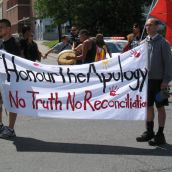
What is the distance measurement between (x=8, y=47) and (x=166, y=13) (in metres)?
2.96

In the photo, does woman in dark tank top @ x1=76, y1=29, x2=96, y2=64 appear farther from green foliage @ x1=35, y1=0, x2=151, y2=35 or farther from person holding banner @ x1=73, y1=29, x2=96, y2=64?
green foliage @ x1=35, y1=0, x2=151, y2=35

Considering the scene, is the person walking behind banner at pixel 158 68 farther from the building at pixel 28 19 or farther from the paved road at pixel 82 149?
the building at pixel 28 19

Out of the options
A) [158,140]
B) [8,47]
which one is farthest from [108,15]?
[158,140]

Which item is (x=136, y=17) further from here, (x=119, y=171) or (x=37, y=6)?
(x=119, y=171)

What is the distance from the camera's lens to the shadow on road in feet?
25.2

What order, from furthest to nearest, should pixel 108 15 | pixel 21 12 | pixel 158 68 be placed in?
1. pixel 21 12
2. pixel 108 15
3. pixel 158 68

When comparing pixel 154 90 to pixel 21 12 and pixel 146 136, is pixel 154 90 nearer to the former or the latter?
pixel 146 136

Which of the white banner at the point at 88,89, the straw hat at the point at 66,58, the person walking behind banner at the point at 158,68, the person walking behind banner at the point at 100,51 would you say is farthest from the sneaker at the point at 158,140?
the person walking behind banner at the point at 100,51

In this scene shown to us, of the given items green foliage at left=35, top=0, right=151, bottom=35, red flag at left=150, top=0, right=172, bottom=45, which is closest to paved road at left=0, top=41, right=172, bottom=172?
red flag at left=150, top=0, right=172, bottom=45

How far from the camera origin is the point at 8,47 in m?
8.91

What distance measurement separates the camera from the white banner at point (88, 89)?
8188 millimetres

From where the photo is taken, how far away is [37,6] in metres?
59.7

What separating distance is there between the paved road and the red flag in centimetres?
162

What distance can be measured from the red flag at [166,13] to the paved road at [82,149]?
5.32 feet
